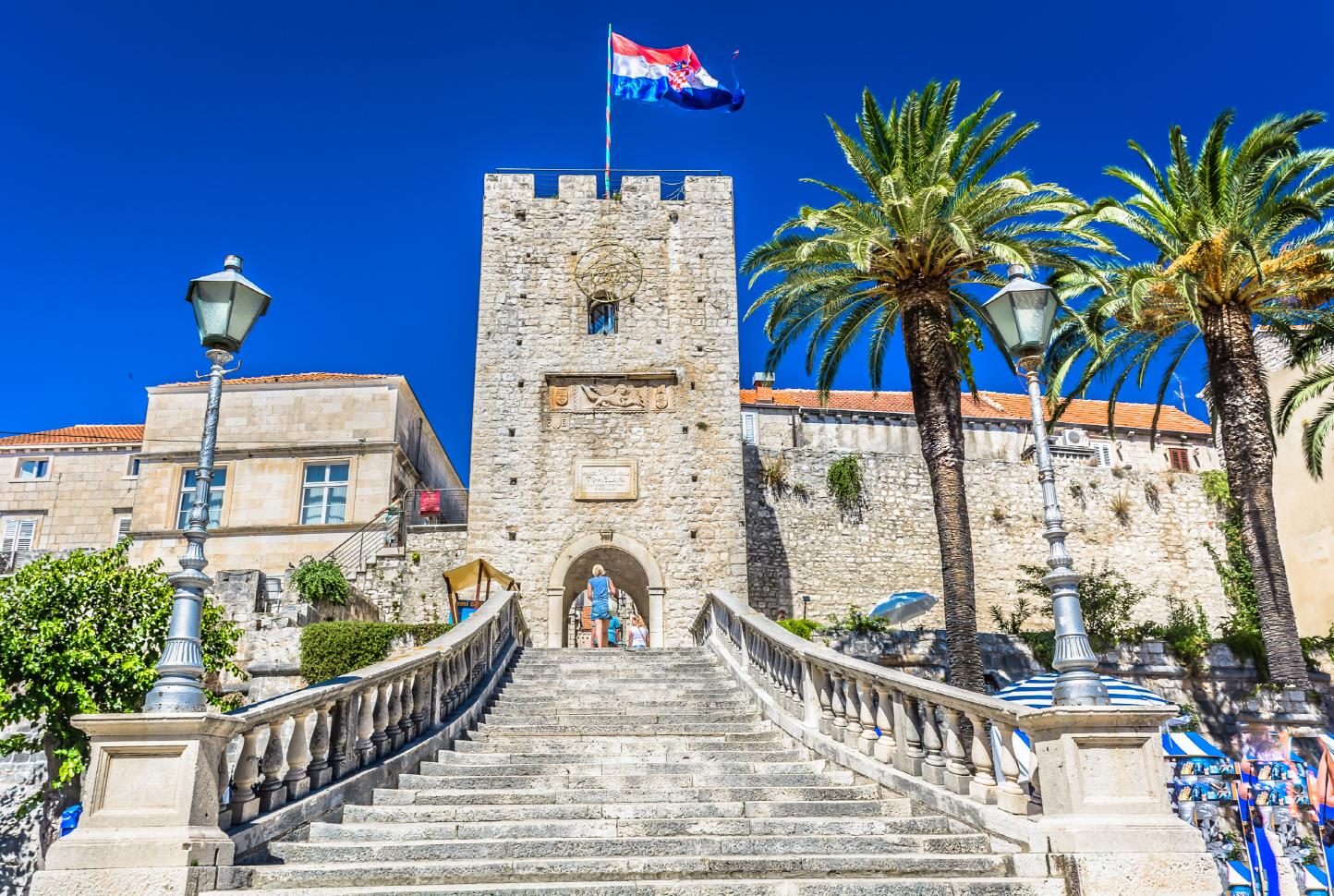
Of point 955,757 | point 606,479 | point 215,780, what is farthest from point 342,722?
point 606,479

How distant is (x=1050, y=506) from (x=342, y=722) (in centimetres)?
550

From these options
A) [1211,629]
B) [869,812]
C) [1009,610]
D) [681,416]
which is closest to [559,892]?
[869,812]

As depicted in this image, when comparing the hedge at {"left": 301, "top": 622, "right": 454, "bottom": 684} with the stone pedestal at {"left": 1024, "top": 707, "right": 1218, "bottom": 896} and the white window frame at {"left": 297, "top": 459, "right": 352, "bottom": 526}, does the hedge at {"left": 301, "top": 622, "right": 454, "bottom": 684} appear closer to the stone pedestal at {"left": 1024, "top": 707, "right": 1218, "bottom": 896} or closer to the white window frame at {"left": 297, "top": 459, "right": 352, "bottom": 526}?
the white window frame at {"left": 297, "top": 459, "right": 352, "bottom": 526}

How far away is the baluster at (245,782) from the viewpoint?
20.3ft

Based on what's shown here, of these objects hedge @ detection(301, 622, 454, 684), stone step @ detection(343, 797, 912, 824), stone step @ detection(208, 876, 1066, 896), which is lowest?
stone step @ detection(208, 876, 1066, 896)

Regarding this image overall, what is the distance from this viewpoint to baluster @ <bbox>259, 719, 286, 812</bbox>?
656cm

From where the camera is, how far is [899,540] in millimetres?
25906

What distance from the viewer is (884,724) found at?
8.16 meters

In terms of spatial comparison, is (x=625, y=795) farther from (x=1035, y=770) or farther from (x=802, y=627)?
(x=802, y=627)

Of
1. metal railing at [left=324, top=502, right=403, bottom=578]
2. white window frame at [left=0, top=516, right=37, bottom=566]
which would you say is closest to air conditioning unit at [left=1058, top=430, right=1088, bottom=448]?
metal railing at [left=324, top=502, right=403, bottom=578]

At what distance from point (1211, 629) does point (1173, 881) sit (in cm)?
2426

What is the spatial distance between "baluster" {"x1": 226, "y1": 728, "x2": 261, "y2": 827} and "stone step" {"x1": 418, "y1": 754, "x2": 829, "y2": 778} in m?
2.40

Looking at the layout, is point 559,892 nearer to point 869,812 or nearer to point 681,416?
point 869,812

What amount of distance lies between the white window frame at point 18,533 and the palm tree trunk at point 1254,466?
3116 cm
